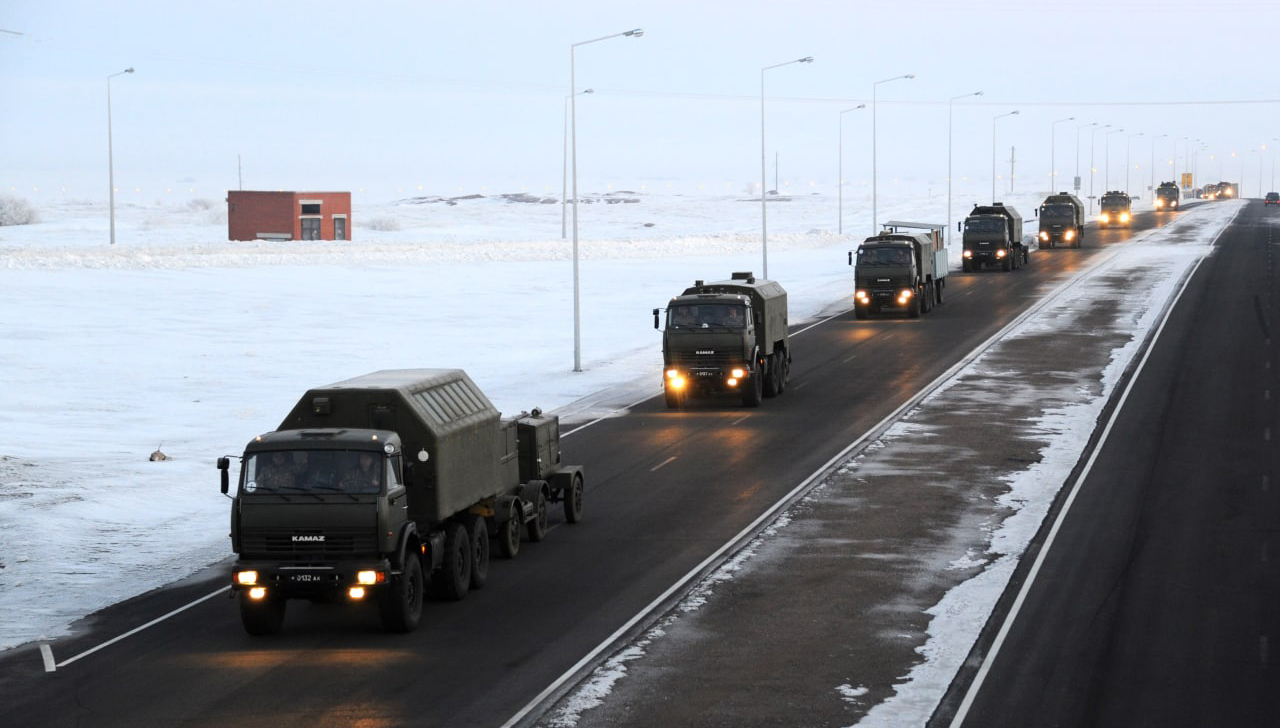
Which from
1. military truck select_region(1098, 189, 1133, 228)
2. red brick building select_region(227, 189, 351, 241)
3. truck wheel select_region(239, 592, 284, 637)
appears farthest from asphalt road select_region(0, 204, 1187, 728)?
military truck select_region(1098, 189, 1133, 228)

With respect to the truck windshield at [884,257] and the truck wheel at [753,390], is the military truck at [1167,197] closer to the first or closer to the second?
the truck windshield at [884,257]

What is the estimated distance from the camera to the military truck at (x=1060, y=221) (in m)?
101

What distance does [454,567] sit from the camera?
67.7 ft

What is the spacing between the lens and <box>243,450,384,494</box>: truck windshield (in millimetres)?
18328

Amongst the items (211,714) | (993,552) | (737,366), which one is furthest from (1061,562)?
(737,366)

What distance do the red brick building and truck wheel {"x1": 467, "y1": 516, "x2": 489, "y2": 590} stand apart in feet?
354

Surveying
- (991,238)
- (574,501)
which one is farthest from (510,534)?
(991,238)

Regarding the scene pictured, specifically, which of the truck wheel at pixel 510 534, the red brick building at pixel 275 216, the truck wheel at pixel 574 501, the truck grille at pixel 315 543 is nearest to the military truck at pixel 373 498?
the truck grille at pixel 315 543

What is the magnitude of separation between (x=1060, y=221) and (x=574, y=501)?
80659 mm

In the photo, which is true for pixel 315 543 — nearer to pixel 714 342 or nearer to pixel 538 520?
pixel 538 520

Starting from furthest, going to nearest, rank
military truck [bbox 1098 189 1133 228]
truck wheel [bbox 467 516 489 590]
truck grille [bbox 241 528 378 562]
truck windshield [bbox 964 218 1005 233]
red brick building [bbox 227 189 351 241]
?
military truck [bbox 1098 189 1133 228] → red brick building [bbox 227 189 351 241] → truck windshield [bbox 964 218 1005 233] → truck wheel [bbox 467 516 489 590] → truck grille [bbox 241 528 378 562]

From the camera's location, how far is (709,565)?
2291 cm

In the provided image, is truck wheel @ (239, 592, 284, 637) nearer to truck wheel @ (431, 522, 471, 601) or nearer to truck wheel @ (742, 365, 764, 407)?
truck wheel @ (431, 522, 471, 601)

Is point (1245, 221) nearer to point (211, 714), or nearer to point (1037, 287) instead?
point (1037, 287)
